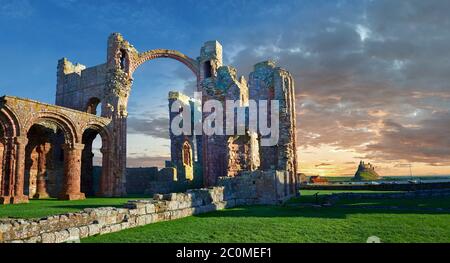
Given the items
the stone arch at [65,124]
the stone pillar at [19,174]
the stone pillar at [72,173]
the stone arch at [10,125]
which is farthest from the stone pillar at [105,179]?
the stone arch at [10,125]

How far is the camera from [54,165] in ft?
78.8

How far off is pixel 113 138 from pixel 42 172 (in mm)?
5468

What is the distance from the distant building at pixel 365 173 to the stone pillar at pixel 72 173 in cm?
4919

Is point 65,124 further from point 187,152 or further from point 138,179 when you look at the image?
point 187,152

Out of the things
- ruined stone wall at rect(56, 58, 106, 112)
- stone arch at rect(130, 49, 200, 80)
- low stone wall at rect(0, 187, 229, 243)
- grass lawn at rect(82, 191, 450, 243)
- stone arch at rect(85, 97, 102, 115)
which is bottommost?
grass lawn at rect(82, 191, 450, 243)

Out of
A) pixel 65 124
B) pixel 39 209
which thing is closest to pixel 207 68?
pixel 65 124

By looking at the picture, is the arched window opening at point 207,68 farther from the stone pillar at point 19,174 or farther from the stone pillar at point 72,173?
the stone pillar at point 19,174

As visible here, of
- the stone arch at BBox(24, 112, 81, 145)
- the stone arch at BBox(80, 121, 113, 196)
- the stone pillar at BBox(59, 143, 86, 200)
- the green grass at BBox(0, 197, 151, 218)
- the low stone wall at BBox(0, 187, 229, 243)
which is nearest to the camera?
the low stone wall at BBox(0, 187, 229, 243)

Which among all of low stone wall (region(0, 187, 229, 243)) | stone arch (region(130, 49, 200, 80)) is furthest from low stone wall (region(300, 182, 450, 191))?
low stone wall (region(0, 187, 229, 243))

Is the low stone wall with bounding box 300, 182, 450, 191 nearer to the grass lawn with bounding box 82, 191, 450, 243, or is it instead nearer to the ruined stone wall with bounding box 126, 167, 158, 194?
the ruined stone wall with bounding box 126, 167, 158, 194

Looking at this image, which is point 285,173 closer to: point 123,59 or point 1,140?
point 1,140

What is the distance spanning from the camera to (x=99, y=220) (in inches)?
290

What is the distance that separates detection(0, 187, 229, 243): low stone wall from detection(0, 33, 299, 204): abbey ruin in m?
4.21

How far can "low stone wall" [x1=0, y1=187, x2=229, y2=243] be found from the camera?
594 centimetres
